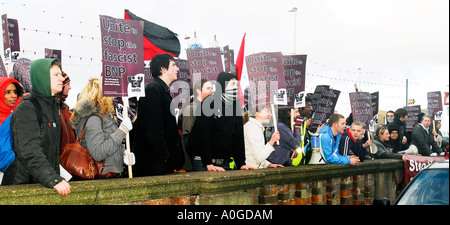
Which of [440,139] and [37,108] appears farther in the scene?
[440,139]

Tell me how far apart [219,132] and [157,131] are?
1.16 metres

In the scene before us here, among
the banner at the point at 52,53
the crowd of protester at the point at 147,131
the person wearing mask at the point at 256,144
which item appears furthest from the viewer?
the banner at the point at 52,53

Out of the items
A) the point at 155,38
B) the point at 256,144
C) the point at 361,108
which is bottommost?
the point at 256,144

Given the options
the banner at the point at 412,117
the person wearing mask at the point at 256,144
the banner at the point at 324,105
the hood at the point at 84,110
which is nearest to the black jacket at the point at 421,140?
the banner at the point at 412,117

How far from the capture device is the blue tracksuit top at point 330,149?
7.80 m

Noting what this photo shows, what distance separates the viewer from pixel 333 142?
27.0 feet

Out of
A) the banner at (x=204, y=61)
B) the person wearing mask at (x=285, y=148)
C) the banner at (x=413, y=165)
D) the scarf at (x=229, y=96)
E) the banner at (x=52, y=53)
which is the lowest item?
the banner at (x=413, y=165)

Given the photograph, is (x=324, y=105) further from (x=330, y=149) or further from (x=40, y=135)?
(x=40, y=135)

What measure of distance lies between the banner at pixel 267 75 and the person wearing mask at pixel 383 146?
4135 millimetres

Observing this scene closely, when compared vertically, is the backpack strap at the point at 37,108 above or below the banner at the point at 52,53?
below

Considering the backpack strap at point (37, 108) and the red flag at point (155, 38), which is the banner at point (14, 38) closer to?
the red flag at point (155, 38)

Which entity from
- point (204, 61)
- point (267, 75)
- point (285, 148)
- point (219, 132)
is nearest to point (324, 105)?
point (204, 61)
